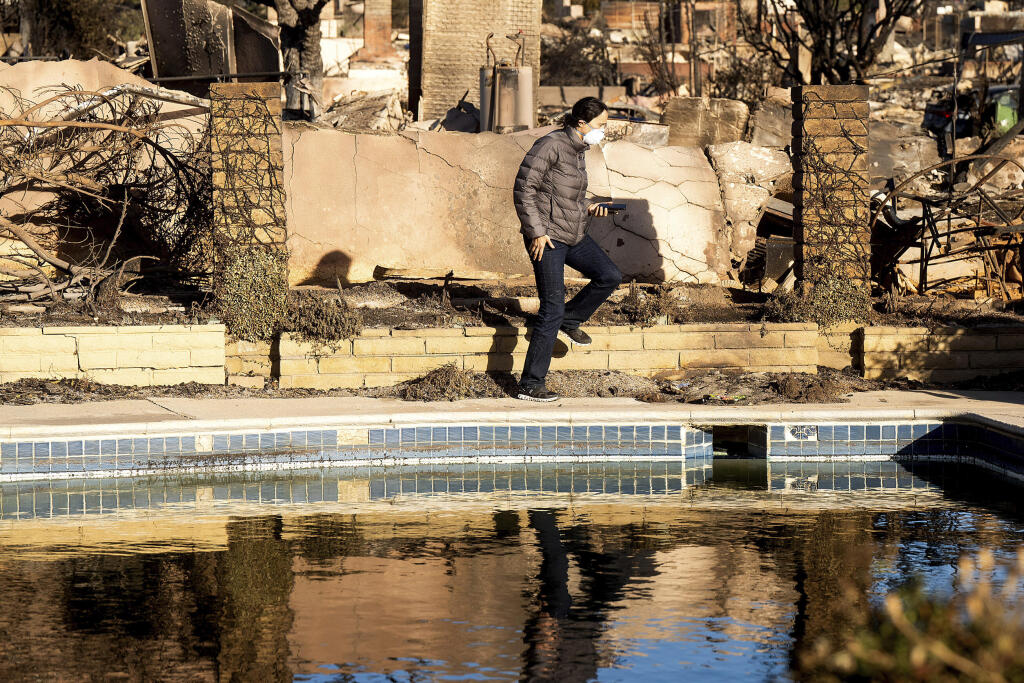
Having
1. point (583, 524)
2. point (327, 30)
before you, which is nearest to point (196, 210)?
point (583, 524)

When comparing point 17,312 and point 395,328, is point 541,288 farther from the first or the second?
point 17,312

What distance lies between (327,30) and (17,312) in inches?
1213

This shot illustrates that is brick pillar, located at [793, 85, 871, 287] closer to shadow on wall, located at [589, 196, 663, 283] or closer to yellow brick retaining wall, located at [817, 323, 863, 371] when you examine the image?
yellow brick retaining wall, located at [817, 323, 863, 371]

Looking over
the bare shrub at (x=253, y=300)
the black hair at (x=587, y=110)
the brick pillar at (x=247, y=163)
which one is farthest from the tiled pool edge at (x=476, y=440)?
the brick pillar at (x=247, y=163)

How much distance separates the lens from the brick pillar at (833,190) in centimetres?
1001

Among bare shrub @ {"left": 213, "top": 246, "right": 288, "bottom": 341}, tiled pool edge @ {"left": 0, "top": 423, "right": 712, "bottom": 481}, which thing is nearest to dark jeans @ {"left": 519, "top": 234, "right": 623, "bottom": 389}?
tiled pool edge @ {"left": 0, "top": 423, "right": 712, "bottom": 481}

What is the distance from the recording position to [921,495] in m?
7.31

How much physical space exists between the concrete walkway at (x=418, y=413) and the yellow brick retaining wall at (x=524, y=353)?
40 centimetres

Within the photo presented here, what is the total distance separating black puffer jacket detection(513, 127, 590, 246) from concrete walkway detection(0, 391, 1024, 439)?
115cm

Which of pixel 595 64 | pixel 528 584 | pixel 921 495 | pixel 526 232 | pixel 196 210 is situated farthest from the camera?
pixel 595 64

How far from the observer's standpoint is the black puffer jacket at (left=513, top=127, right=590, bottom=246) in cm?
833

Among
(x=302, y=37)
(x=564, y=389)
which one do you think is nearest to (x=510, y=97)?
(x=564, y=389)

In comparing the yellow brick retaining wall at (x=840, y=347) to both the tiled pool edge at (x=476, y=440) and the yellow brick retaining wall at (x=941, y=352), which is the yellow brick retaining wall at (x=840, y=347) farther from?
the tiled pool edge at (x=476, y=440)

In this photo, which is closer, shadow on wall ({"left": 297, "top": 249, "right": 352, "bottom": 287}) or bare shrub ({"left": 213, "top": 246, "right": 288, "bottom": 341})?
bare shrub ({"left": 213, "top": 246, "right": 288, "bottom": 341})
